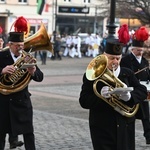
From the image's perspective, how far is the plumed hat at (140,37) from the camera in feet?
27.3

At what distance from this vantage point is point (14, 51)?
7.11 m

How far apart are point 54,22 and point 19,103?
45.7 m

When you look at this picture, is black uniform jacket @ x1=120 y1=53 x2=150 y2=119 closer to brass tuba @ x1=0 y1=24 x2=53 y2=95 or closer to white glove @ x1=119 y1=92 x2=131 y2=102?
brass tuba @ x1=0 y1=24 x2=53 y2=95

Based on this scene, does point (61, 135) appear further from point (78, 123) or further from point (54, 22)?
point (54, 22)

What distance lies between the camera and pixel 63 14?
185 feet

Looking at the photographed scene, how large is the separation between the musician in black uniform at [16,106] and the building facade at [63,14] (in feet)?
138

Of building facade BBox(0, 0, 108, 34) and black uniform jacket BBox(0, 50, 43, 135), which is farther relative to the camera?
building facade BBox(0, 0, 108, 34)

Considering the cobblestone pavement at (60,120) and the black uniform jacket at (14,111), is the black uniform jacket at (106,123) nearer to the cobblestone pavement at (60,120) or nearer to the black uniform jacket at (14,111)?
the black uniform jacket at (14,111)

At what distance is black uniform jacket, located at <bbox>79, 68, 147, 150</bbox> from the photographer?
214 inches

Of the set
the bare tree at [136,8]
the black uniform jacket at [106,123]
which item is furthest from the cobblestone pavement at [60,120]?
the bare tree at [136,8]

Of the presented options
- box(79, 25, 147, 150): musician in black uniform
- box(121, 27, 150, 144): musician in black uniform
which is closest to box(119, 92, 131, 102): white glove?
box(79, 25, 147, 150): musician in black uniform

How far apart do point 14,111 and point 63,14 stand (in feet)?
163

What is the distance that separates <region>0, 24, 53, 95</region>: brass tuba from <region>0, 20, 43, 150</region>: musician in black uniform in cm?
10

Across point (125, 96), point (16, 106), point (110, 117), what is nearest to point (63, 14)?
point (16, 106)
